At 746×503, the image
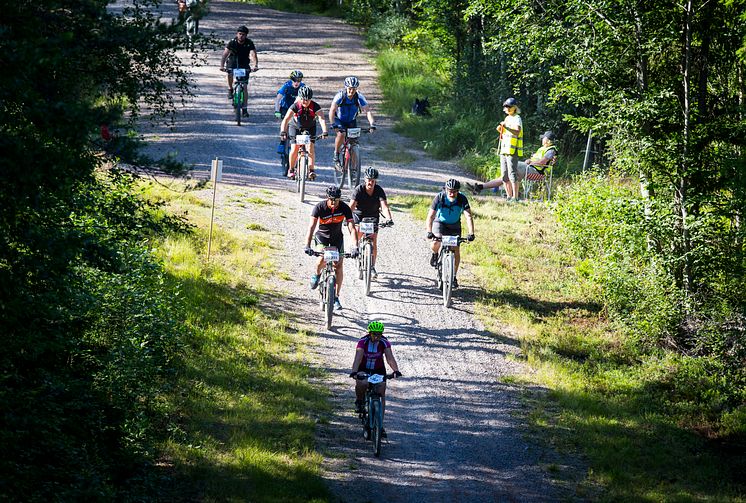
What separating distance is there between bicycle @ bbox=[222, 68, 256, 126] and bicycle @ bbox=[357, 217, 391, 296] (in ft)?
28.9

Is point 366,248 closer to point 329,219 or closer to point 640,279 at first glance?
point 329,219

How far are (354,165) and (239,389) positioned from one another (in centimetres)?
849

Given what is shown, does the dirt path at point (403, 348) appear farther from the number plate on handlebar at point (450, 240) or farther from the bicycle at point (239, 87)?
the number plate on handlebar at point (450, 240)

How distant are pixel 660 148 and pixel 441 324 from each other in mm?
4754

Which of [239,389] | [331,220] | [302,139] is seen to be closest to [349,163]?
[302,139]

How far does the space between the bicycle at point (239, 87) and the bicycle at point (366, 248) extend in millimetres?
8795

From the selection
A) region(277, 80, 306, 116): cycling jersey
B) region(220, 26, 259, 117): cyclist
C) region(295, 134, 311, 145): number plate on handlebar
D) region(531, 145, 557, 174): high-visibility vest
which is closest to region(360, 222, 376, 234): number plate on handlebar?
region(295, 134, 311, 145): number plate on handlebar

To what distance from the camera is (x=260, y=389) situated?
12.5m

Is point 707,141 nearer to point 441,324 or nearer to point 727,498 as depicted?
point 441,324

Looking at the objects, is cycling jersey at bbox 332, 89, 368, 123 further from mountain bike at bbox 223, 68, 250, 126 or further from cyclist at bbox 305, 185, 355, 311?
cyclist at bbox 305, 185, 355, 311

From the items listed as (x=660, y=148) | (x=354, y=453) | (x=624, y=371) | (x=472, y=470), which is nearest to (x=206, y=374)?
(x=354, y=453)

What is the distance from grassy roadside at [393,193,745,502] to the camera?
1158 cm

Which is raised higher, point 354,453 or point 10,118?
point 10,118

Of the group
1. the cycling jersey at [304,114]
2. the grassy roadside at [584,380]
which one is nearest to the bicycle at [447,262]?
the grassy roadside at [584,380]
